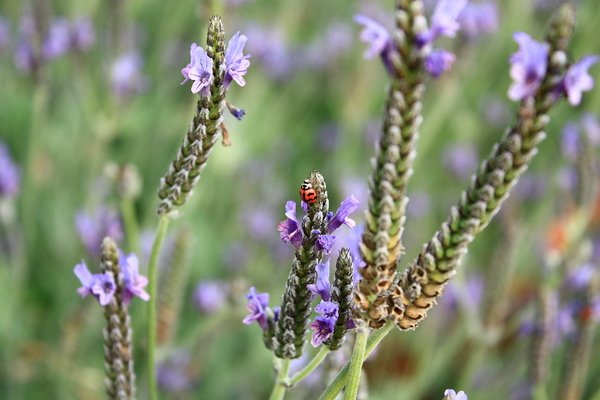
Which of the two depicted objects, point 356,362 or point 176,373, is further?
point 176,373

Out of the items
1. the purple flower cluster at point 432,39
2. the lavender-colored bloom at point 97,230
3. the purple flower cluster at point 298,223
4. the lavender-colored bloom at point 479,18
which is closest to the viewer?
the purple flower cluster at point 432,39

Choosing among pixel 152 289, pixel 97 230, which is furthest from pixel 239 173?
pixel 152 289

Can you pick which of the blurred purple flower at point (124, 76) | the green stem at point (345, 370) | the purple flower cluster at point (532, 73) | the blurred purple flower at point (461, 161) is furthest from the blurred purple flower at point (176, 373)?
the blurred purple flower at point (461, 161)

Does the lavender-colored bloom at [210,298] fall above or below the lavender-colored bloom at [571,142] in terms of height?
below

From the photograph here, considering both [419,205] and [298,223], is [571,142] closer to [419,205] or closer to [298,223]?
[419,205]

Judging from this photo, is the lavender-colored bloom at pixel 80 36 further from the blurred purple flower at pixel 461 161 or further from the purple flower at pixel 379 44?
the purple flower at pixel 379 44

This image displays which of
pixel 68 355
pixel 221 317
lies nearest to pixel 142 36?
pixel 68 355

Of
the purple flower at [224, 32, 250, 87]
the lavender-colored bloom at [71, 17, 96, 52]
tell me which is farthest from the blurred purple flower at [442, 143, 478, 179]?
the purple flower at [224, 32, 250, 87]
